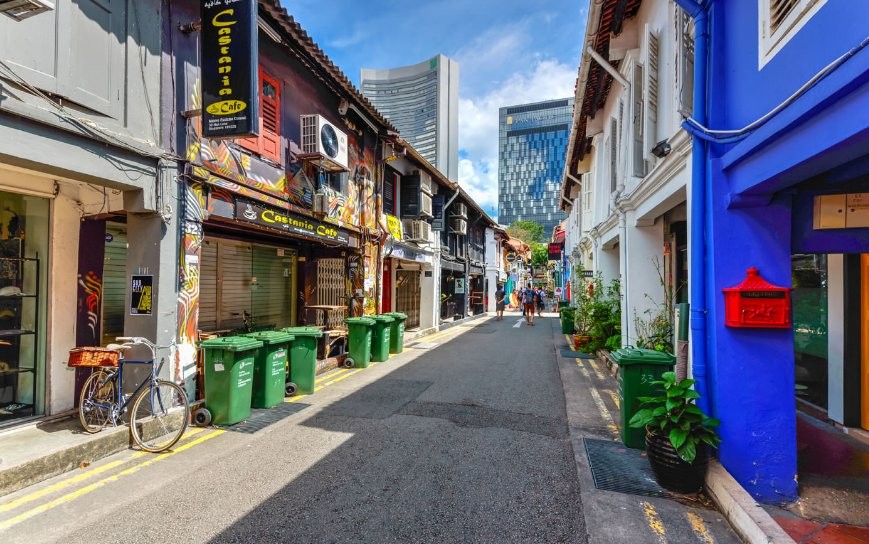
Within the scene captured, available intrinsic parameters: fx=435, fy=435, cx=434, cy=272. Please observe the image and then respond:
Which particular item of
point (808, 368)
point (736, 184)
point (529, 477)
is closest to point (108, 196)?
point (529, 477)

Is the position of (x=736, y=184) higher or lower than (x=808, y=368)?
higher

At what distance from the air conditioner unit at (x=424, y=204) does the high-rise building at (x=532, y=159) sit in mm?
120472

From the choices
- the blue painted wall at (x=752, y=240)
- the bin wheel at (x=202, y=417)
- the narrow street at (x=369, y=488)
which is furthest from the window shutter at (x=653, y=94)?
the bin wheel at (x=202, y=417)

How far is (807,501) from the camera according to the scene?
12.4 ft

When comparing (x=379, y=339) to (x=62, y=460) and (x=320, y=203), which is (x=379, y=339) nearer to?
(x=320, y=203)

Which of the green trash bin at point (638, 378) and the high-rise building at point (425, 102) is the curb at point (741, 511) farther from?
the high-rise building at point (425, 102)

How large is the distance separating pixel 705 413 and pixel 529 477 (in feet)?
5.92

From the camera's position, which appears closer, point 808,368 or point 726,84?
point 726,84

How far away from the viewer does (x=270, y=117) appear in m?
7.89

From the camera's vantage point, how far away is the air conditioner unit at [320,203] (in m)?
8.79

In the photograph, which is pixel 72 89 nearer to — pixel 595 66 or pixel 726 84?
pixel 726 84

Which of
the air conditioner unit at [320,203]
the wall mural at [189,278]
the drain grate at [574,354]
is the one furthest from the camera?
the drain grate at [574,354]

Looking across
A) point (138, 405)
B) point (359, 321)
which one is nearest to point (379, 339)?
point (359, 321)

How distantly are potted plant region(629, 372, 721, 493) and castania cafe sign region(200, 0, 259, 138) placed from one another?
5.67 m
